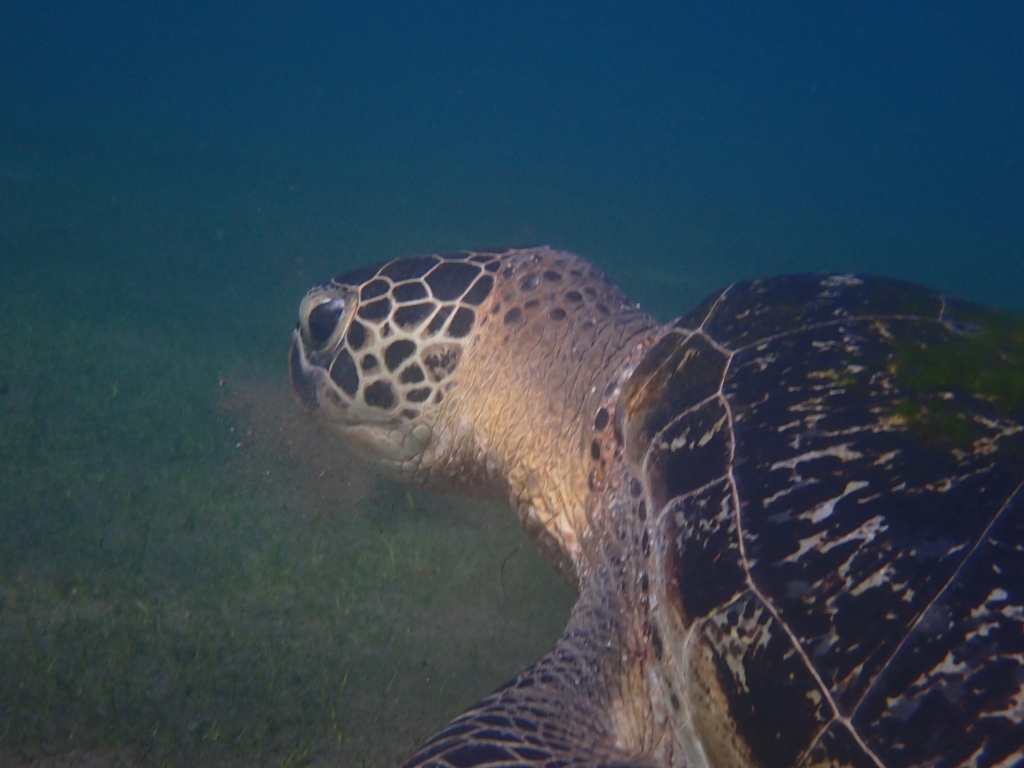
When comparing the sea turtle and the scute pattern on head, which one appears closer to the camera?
the sea turtle

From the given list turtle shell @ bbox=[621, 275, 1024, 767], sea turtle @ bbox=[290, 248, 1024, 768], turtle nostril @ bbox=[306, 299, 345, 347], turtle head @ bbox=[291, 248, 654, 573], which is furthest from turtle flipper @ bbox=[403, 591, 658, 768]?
turtle nostril @ bbox=[306, 299, 345, 347]

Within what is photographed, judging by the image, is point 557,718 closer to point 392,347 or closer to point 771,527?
point 771,527

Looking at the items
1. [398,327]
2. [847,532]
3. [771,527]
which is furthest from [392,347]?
[847,532]

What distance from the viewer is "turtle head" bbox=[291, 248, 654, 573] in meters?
2.34

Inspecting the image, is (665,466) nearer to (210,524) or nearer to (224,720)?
(224,720)

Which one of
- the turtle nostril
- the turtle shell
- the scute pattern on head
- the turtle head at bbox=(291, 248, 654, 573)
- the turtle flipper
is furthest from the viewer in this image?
the turtle nostril

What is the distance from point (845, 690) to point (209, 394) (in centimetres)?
433

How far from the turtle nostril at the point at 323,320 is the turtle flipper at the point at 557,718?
66.6 inches

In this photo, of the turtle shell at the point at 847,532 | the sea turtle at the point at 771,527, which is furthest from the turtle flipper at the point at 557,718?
the turtle shell at the point at 847,532

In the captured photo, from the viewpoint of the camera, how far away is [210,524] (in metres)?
3.03

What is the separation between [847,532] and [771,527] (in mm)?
149

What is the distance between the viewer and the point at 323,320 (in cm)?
286

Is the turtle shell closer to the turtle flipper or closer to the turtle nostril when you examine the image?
the turtle flipper

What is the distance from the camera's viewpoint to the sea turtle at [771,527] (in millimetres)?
1058
